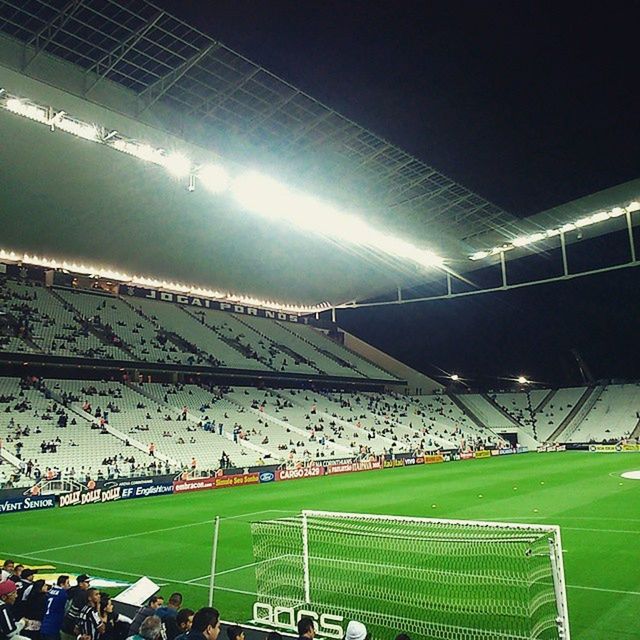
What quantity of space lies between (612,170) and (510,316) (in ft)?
116

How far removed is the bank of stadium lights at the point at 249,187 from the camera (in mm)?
18688

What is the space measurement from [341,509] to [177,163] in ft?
44.2

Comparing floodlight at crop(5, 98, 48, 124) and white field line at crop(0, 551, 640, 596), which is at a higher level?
floodlight at crop(5, 98, 48, 124)

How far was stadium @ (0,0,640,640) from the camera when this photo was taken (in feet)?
34.5

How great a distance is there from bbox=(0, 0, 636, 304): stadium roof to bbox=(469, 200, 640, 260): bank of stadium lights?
2.49 feet

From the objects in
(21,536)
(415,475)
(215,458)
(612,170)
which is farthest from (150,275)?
(612,170)

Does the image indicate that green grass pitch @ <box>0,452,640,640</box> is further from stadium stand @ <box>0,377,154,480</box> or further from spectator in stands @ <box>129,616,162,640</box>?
stadium stand @ <box>0,377,154,480</box>

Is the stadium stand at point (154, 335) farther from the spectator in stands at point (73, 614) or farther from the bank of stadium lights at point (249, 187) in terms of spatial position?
the spectator in stands at point (73, 614)

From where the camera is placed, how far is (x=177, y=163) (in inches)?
867

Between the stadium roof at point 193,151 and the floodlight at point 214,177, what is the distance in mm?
878

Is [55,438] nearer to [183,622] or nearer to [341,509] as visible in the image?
[341,509]

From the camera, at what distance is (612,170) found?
1970 cm

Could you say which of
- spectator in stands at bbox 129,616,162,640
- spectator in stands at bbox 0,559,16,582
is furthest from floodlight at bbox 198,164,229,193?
spectator in stands at bbox 129,616,162,640

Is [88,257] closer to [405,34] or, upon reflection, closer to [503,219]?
[503,219]
